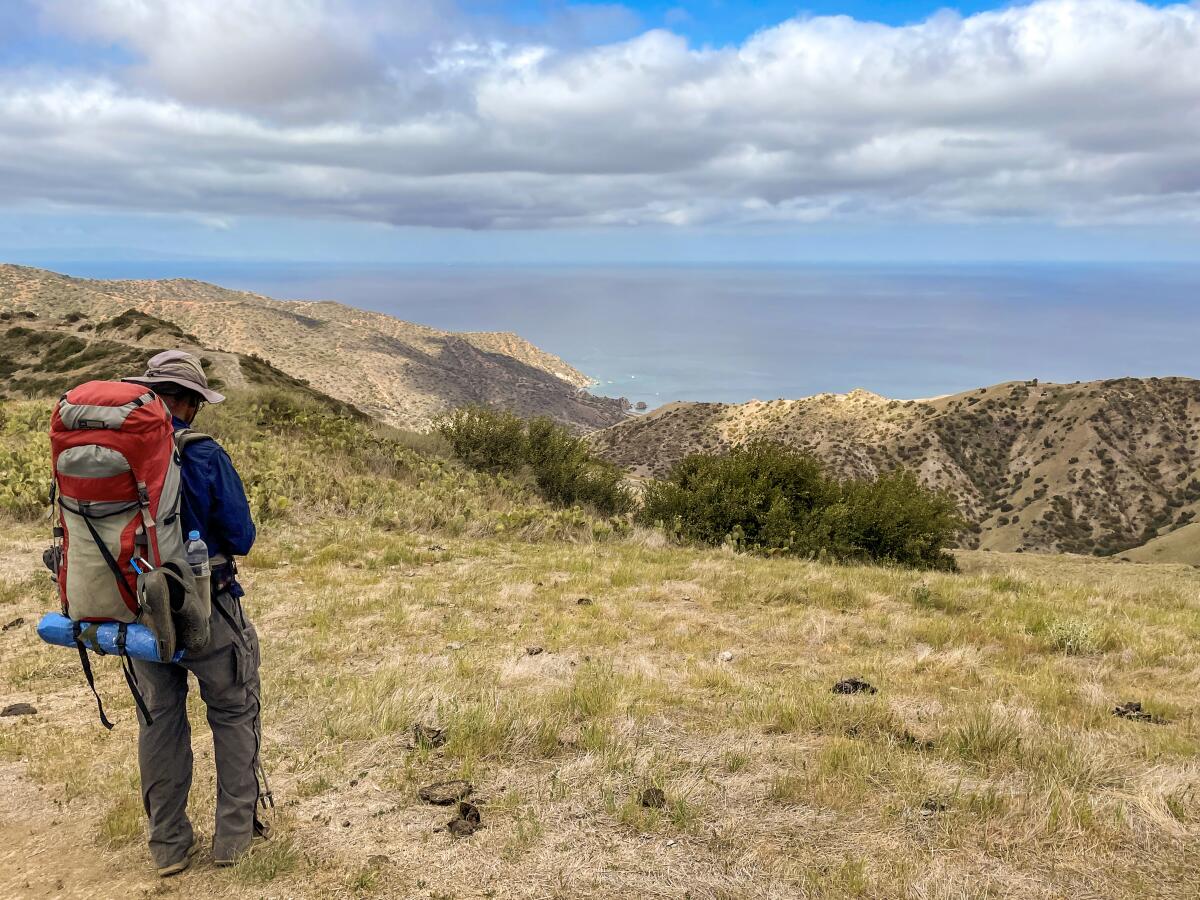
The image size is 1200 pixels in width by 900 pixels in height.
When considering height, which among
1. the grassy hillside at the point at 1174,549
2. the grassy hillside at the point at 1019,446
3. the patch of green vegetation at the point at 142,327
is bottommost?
the grassy hillside at the point at 1174,549

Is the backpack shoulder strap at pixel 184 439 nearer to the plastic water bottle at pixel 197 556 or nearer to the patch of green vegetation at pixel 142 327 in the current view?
the plastic water bottle at pixel 197 556

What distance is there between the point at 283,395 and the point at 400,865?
20.2 m

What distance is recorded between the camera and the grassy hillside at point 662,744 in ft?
11.1

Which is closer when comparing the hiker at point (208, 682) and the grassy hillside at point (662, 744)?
the hiker at point (208, 682)

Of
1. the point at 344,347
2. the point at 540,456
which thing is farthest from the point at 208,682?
the point at 344,347

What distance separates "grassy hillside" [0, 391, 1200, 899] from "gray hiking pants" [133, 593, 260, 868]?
0.18 m

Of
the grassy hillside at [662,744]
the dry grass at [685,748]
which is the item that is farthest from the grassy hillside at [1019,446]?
the dry grass at [685,748]

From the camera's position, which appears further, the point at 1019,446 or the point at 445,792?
the point at 1019,446

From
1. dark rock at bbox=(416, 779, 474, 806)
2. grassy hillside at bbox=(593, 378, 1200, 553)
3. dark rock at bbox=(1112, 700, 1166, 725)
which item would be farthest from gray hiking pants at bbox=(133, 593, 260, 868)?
grassy hillside at bbox=(593, 378, 1200, 553)

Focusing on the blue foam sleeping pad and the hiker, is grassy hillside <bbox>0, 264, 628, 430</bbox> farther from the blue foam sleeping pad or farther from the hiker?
the blue foam sleeping pad

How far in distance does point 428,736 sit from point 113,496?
2728 millimetres

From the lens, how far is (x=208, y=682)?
3324 millimetres

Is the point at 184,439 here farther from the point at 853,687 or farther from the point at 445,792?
the point at 853,687

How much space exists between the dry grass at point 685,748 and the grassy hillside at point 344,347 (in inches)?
2079
